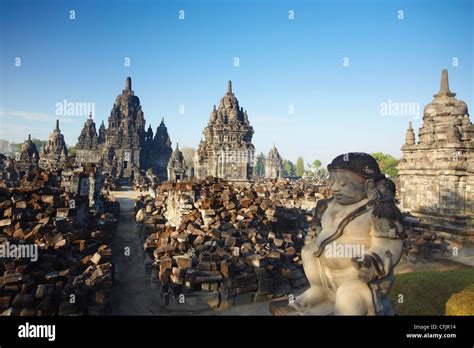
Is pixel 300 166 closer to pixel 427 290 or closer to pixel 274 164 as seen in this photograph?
pixel 274 164

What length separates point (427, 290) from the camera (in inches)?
227

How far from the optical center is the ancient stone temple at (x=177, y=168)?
3250 centimetres

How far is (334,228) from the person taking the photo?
3047 mm

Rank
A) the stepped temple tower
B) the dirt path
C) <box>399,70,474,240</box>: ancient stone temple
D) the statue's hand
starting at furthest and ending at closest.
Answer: the stepped temple tower < <box>399,70,474,240</box>: ancient stone temple < the dirt path < the statue's hand

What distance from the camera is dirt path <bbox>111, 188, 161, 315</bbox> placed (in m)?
5.64

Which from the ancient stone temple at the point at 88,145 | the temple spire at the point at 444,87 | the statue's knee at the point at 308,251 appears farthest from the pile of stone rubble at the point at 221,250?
the ancient stone temple at the point at 88,145

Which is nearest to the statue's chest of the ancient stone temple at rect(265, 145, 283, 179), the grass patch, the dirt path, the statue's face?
the statue's face

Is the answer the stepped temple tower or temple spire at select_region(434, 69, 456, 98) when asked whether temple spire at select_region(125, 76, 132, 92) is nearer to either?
the stepped temple tower

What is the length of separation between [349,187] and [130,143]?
131 feet

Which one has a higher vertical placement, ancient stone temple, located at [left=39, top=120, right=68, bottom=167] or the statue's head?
ancient stone temple, located at [left=39, top=120, right=68, bottom=167]

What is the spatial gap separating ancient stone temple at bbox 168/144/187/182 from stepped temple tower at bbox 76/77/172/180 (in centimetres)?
708

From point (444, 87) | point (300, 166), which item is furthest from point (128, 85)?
point (300, 166)

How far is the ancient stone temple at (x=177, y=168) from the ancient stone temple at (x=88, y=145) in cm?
1490
